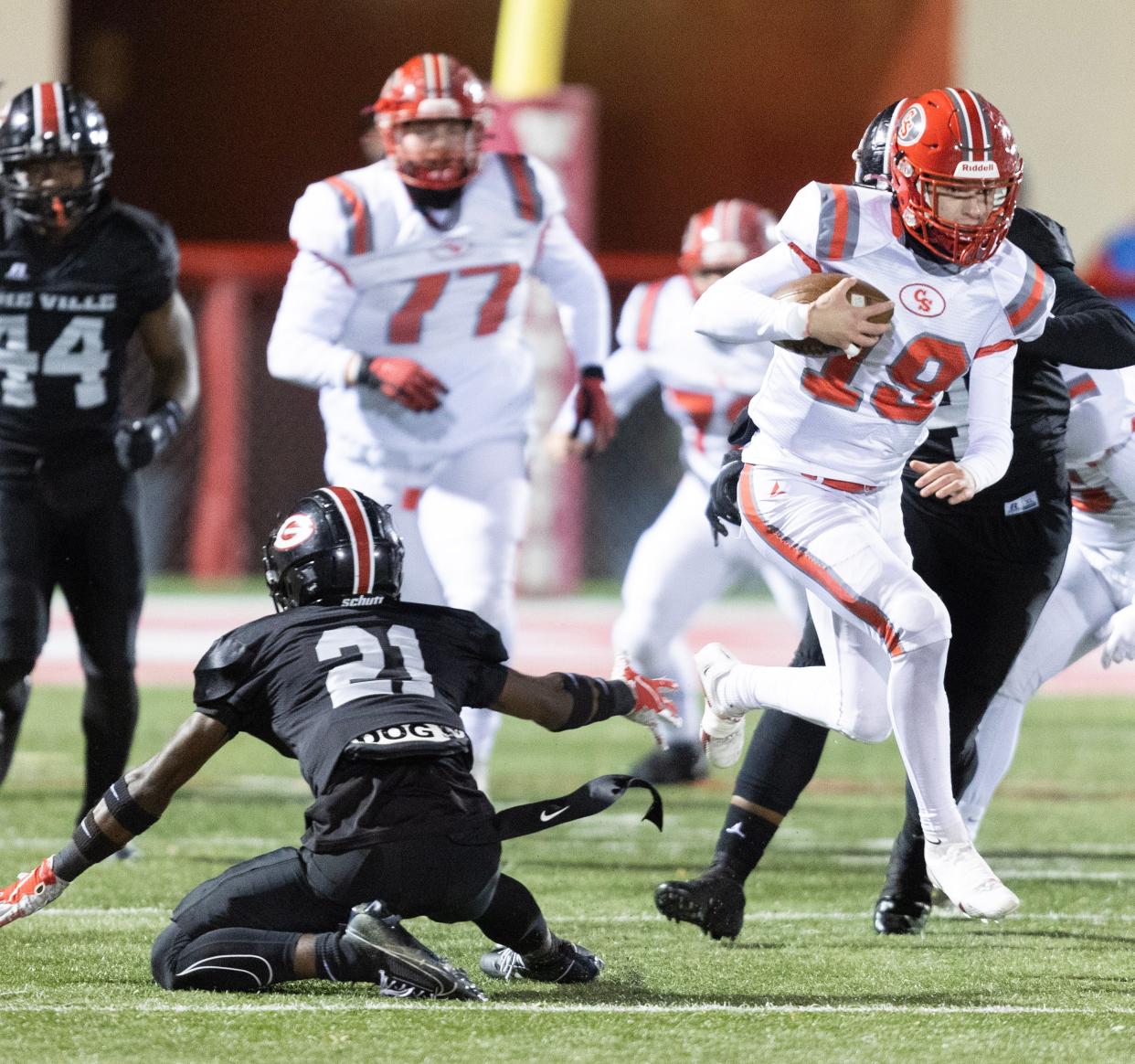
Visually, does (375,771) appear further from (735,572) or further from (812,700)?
(735,572)

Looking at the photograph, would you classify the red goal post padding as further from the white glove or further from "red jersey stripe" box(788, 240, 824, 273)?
"red jersey stripe" box(788, 240, 824, 273)

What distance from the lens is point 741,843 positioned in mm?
4320

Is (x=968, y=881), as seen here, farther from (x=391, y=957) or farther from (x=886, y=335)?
(x=391, y=957)

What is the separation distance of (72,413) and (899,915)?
2374 mm

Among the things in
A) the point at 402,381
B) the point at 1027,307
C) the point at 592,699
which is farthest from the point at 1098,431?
the point at 402,381

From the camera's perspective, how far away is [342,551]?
3707 mm

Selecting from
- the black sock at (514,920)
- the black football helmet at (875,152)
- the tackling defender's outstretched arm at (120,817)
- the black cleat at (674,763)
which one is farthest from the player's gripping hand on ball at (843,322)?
the black cleat at (674,763)

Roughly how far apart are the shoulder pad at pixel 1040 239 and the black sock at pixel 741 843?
1.30 metres

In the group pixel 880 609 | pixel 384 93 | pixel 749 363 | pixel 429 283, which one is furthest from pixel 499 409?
pixel 880 609

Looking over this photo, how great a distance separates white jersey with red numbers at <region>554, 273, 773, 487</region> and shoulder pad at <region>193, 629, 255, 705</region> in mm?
3421

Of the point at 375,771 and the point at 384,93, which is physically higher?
the point at 384,93

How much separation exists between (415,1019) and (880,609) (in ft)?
4.01

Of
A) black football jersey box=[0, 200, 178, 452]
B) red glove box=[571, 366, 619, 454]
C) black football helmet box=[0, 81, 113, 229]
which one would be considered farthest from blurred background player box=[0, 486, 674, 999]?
red glove box=[571, 366, 619, 454]

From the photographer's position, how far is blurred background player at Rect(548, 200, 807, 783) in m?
6.86
